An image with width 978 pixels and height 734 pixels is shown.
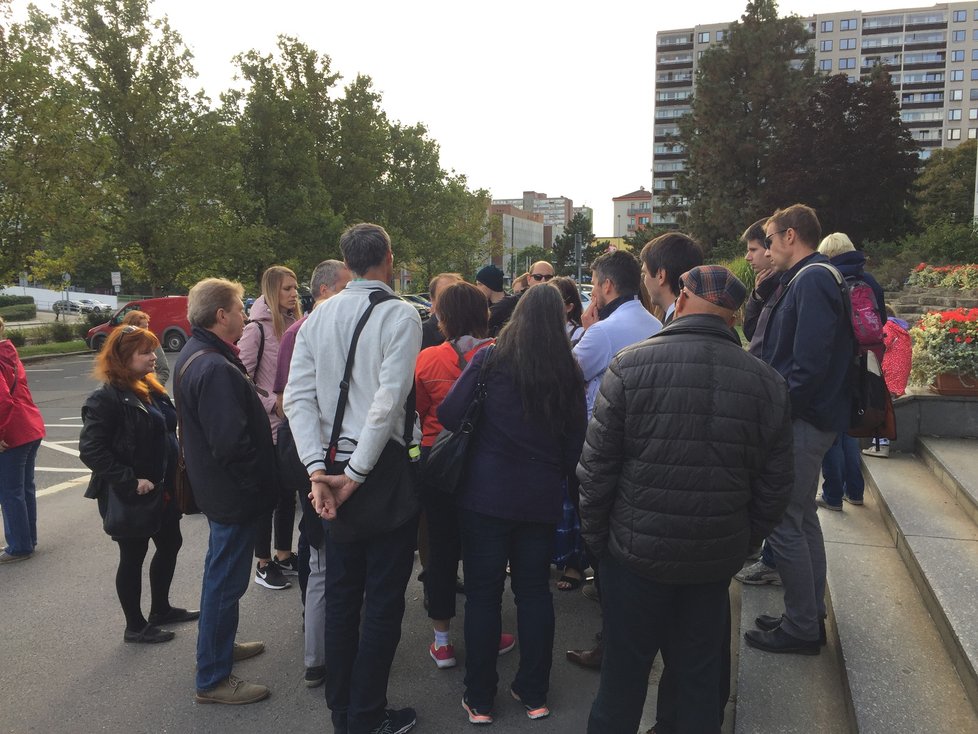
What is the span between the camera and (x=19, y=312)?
44.7 metres

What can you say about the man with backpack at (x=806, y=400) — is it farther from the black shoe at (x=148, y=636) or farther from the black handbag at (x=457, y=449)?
the black shoe at (x=148, y=636)

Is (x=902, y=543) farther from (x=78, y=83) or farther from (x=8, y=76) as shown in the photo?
(x=78, y=83)

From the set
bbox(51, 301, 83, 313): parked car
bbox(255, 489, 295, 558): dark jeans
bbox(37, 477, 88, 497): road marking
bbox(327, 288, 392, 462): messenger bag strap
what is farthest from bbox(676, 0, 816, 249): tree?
bbox(51, 301, 83, 313): parked car

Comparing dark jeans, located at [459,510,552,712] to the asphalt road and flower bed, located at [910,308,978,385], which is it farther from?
flower bed, located at [910,308,978,385]

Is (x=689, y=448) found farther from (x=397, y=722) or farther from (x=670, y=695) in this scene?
(x=397, y=722)

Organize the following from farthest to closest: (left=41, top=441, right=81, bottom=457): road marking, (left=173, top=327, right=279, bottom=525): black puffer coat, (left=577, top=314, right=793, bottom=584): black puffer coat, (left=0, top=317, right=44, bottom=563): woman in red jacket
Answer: (left=41, top=441, right=81, bottom=457): road marking, (left=0, top=317, right=44, bottom=563): woman in red jacket, (left=173, top=327, right=279, bottom=525): black puffer coat, (left=577, top=314, right=793, bottom=584): black puffer coat

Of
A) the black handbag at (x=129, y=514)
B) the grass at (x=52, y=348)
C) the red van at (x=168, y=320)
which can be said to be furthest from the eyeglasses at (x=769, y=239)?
the grass at (x=52, y=348)

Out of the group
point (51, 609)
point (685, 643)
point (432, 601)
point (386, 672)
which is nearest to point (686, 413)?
point (685, 643)

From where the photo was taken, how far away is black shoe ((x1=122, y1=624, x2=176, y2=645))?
3.88 meters

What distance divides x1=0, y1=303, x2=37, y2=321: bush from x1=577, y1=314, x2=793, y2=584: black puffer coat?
50.4 m

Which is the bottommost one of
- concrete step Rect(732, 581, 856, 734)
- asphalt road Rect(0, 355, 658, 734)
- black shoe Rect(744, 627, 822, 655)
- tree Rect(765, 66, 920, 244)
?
asphalt road Rect(0, 355, 658, 734)

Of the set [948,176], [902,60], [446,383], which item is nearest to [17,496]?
[446,383]

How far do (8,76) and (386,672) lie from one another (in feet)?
72.7

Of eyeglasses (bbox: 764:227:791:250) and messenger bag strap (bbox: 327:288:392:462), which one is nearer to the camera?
messenger bag strap (bbox: 327:288:392:462)
